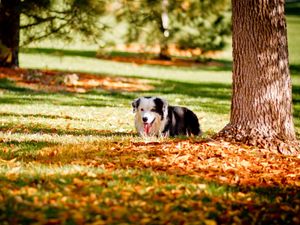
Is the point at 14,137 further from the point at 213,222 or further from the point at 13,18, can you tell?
the point at 13,18

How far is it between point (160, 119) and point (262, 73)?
2.39 metres

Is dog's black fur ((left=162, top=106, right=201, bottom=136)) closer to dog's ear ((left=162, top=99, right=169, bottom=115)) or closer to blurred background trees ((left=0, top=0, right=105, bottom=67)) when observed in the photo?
dog's ear ((left=162, top=99, right=169, bottom=115))

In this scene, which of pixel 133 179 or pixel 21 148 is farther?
pixel 21 148

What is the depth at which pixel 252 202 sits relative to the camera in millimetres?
6254

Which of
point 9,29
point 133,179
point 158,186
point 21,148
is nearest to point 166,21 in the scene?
point 9,29

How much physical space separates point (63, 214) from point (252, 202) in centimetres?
205

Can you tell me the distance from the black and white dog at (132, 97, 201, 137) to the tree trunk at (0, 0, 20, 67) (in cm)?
1217

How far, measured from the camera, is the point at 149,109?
406 inches

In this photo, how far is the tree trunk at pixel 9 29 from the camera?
872 inches

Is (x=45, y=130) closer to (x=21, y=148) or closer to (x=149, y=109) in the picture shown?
(x=149, y=109)

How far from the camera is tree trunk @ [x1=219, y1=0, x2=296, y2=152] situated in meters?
8.88

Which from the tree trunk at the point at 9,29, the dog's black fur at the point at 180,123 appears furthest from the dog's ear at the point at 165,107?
the tree trunk at the point at 9,29

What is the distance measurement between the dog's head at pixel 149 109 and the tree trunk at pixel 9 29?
12646mm

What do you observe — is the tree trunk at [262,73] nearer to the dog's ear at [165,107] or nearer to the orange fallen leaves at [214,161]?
the orange fallen leaves at [214,161]
